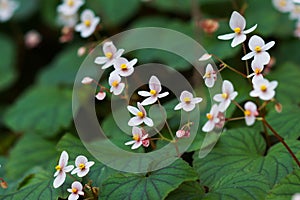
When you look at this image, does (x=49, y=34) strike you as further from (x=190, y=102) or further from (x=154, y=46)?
(x=190, y=102)

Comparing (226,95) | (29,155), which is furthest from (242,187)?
(29,155)

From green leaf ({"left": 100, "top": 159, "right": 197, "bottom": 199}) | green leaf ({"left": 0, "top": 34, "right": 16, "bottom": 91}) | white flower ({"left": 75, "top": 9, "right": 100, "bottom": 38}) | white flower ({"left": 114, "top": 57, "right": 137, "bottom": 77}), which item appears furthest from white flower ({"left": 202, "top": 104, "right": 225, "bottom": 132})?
green leaf ({"left": 0, "top": 34, "right": 16, "bottom": 91})

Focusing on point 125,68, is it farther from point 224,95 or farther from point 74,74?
point 74,74

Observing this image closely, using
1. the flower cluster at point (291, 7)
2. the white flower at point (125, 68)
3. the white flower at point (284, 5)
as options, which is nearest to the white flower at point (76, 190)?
the white flower at point (125, 68)

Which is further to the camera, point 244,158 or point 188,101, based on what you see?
point 244,158

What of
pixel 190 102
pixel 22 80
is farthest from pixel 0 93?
pixel 190 102
